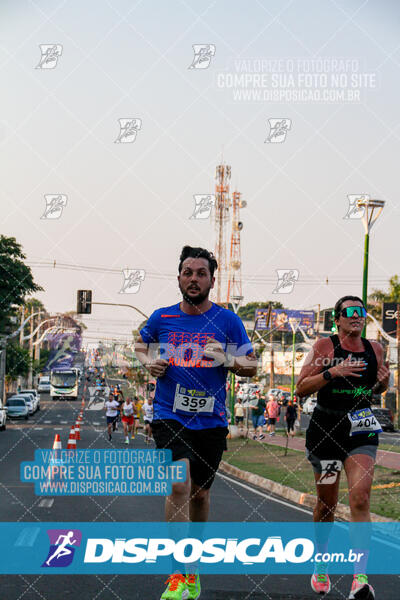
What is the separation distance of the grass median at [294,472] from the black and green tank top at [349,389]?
4796 mm

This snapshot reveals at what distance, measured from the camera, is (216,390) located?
5512 mm

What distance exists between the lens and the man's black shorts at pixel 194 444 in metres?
5.48

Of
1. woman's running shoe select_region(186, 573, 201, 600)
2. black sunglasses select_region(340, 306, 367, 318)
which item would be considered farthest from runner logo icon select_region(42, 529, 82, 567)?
black sunglasses select_region(340, 306, 367, 318)

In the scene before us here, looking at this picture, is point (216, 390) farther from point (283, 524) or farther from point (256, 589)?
point (283, 524)

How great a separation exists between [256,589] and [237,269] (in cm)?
6078

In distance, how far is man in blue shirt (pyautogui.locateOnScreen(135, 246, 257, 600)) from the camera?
18.0 ft

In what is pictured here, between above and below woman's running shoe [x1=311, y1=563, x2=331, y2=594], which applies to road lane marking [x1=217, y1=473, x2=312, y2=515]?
below

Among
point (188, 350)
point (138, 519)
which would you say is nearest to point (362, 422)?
point (188, 350)

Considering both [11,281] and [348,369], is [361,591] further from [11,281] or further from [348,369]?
[11,281]

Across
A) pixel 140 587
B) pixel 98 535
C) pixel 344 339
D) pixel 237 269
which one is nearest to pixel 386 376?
pixel 344 339

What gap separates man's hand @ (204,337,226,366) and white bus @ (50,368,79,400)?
73712 mm

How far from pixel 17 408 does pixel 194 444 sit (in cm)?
4760

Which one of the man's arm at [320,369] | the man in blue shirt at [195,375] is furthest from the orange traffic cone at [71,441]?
the man in blue shirt at [195,375]

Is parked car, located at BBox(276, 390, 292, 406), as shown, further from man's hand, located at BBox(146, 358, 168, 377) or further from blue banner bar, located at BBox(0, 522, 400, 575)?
man's hand, located at BBox(146, 358, 168, 377)
